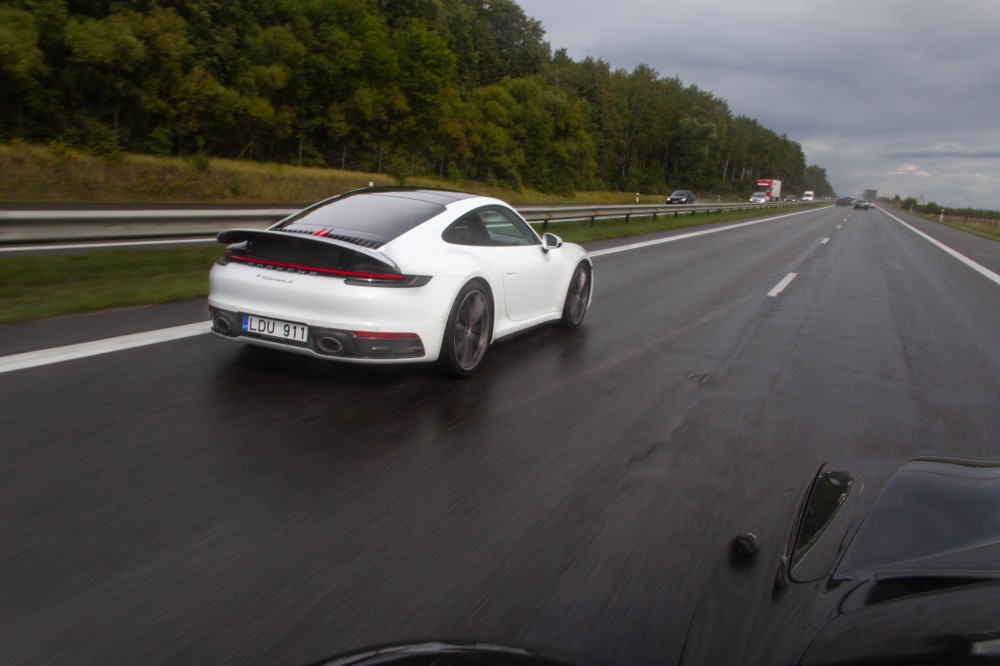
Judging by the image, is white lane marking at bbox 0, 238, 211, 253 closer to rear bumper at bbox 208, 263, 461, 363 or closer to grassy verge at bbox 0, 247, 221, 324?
grassy verge at bbox 0, 247, 221, 324

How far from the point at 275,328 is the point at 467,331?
142 cm

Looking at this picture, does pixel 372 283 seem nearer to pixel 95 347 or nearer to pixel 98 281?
pixel 95 347

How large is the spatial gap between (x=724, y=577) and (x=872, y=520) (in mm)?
420

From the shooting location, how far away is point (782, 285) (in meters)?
13.5

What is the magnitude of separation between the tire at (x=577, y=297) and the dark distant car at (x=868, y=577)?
542 centimetres

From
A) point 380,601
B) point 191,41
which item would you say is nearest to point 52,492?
point 380,601

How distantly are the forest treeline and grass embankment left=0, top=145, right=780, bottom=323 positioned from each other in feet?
9.32

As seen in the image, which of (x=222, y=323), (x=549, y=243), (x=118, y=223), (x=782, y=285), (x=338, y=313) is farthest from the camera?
(x=782, y=285)

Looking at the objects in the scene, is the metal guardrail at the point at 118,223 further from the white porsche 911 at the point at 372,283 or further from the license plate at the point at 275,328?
the license plate at the point at 275,328

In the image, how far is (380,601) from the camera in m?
2.78

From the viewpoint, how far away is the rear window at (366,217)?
5.58 metres

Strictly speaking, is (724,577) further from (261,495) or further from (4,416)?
(4,416)

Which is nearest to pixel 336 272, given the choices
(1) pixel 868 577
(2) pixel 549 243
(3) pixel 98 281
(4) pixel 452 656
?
(2) pixel 549 243

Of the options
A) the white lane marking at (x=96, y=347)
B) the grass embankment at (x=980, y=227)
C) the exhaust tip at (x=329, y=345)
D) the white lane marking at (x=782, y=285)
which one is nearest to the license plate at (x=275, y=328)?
the exhaust tip at (x=329, y=345)
